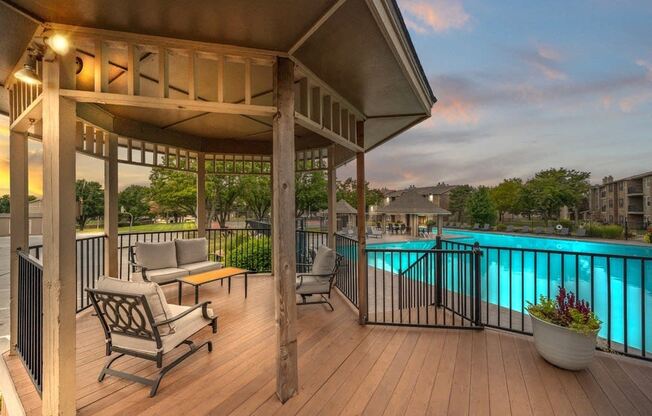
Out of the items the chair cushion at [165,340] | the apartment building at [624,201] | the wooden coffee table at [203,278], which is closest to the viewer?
the chair cushion at [165,340]

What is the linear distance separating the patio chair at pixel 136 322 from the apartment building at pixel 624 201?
4309 cm

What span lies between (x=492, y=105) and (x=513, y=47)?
22.8 feet

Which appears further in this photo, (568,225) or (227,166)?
(568,225)

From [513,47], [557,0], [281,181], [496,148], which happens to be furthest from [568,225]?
[281,181]

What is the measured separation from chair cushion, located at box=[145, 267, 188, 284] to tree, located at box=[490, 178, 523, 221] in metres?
39.3

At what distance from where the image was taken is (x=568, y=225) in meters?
27.8

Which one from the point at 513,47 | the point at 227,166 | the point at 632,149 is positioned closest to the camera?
the point at 227,166

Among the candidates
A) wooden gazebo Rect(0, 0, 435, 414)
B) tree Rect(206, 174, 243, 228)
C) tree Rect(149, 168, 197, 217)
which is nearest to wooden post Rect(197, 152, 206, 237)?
wooden gazebo Rect(0, 0, 435, 414)

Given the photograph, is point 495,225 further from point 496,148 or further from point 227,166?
point 227,166

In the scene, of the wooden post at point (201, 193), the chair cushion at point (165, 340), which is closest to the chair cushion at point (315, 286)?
the chair cushion at point (165, 340)

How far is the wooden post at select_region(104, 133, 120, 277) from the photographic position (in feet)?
14.3

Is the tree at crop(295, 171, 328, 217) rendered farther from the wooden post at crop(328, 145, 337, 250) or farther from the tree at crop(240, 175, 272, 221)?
the wooden post at crop(328, 145, 337, 250)

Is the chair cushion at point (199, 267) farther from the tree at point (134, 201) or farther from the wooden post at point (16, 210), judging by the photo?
the tree at point (134, 201)

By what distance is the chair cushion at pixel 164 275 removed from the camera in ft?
14.6
